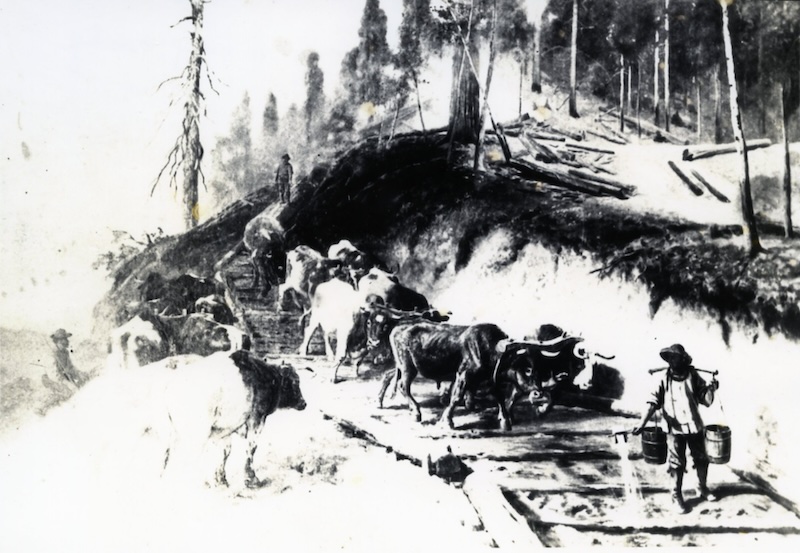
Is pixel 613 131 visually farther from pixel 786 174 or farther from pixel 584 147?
pixel 786 174

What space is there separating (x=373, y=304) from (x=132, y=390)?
1.35 metres

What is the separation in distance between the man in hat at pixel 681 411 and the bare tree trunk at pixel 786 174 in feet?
3.22

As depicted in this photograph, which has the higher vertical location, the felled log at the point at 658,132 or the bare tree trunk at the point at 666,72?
the bare tree trunk at the point at 666,72

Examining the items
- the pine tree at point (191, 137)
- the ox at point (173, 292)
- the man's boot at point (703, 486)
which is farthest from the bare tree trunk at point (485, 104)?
the man's boot at point (703, 486)

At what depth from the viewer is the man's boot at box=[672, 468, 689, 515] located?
345cm

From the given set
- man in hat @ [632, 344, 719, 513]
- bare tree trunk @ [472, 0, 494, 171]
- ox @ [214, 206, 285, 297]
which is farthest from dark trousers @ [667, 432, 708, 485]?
ox @ [214, 206, 285, 297]

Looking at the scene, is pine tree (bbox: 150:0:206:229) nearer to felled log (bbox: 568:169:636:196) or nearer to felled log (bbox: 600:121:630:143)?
felled log (bbox: 568:169:636:196)

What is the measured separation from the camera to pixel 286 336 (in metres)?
3.71

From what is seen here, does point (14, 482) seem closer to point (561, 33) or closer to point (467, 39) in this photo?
point (467, 39)

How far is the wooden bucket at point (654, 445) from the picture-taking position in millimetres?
3504

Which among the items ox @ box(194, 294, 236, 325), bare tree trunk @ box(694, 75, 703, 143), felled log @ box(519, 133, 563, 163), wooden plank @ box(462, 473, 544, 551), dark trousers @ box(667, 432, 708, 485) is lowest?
wooden plank @ box(462, 473, 544, 551)

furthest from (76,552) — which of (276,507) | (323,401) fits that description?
(323,401)

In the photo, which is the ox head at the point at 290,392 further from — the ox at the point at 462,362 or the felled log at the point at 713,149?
the felled log at the point at 713,149

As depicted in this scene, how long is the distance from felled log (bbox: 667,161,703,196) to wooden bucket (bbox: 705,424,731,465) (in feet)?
4.40
